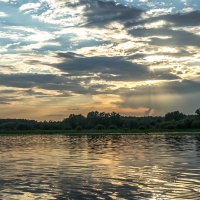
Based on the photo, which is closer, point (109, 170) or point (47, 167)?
point (109, 170)

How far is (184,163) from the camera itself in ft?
132

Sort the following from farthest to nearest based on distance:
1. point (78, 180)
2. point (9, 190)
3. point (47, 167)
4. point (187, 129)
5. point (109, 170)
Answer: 1. point (187, 129)
2. point (47, 167)
3. point (109, 170)
4. point (78, 180)
5. point (9, 190)

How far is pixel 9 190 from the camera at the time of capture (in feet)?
83.5

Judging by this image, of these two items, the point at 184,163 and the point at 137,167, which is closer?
the point at 137,167

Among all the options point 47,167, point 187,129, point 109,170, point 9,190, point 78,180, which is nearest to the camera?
point 9,190

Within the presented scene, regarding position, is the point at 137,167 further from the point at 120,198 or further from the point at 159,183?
the point at 120,198

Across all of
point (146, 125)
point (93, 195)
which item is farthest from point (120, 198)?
point (146, 125)

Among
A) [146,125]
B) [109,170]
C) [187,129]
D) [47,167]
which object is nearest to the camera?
[109,170]

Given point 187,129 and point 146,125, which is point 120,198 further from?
point 146,125

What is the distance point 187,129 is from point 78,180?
463 ft

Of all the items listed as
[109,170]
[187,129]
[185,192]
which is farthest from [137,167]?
[187,129]

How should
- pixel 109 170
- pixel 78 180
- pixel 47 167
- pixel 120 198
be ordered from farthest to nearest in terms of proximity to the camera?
pixel 47 167 → pixel 109 170 → pixel 78 180 → pixel 120 198

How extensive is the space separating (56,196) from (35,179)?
697 cm

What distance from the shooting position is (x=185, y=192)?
23578 millimetres
